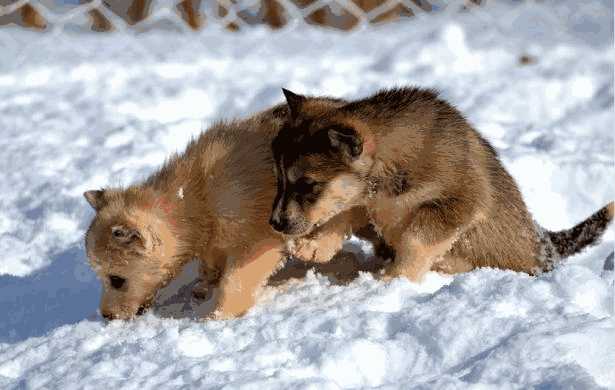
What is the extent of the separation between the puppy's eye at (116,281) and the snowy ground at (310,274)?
16cm

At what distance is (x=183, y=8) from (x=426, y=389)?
697 centimetres

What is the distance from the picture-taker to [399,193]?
3635mm

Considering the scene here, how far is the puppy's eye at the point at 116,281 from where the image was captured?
12.3ft

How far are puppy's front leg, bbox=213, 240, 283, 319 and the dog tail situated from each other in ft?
3.96

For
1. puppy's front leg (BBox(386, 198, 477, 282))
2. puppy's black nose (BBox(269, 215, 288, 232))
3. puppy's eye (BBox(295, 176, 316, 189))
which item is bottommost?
puppy's front leg (BBox(386, 198, 477, 282))

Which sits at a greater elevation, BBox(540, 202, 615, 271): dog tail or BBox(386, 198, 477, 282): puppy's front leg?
BBox(386, 198, 477, 282): puppy's front leg

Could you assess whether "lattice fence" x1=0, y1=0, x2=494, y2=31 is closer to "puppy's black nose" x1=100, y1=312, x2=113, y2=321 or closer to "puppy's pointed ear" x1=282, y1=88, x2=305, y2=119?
"puppy's pointed ear" x1=282, y1=88, x2=305, y2=119

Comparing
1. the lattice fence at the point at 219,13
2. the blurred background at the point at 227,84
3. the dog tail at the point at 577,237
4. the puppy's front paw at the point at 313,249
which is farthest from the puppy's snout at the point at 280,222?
the lattice fence at the point at 219,13

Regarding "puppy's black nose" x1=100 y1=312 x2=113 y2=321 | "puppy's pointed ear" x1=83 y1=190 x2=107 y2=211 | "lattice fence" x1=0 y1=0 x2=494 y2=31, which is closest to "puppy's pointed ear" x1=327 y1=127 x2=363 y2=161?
"puppy's pointed ear" x1=83 y1=190 x2=107 y2=211

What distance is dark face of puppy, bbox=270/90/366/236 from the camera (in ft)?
11.5

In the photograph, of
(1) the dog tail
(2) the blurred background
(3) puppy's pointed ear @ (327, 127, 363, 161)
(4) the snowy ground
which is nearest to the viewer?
(4) the snowy ground

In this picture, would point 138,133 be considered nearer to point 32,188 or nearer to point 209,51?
point 32,188

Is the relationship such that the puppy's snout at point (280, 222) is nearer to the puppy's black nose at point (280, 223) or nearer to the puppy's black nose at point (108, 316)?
the puppy's black nose at point (280, 223)

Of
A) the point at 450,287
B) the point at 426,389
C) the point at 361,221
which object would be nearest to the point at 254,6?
the point at 361,221
